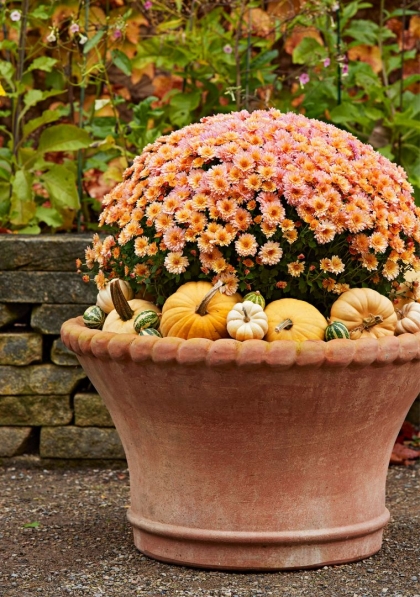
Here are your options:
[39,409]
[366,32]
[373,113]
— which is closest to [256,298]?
[39,409]

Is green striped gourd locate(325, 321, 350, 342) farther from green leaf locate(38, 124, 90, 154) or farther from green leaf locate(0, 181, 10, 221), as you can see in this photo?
green leaf locate(0, 181, 10, 221)

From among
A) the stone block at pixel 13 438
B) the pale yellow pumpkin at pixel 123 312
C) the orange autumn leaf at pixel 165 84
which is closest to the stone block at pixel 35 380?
the stone block at pixel 13 438

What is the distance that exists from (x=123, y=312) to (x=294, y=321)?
1.61ft

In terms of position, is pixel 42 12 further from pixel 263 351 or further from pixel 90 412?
pixel 263 351

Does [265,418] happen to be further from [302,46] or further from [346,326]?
[302,46]

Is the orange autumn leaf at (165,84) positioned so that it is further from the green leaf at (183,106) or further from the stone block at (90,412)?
the stone block at (90,412)

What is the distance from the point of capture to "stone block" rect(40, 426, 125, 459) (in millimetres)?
3875

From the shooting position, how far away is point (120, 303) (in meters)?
2.74

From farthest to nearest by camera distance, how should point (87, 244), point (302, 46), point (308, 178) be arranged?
point (302, 46) < point (87, 244) < point (308, 178)

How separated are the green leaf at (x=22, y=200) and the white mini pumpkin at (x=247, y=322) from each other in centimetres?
188

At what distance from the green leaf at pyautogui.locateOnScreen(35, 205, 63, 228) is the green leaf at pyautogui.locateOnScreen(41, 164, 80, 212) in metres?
0.05

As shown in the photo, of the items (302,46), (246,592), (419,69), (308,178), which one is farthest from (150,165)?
(419,69)

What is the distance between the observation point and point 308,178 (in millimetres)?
2711

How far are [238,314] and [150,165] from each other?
61cm
